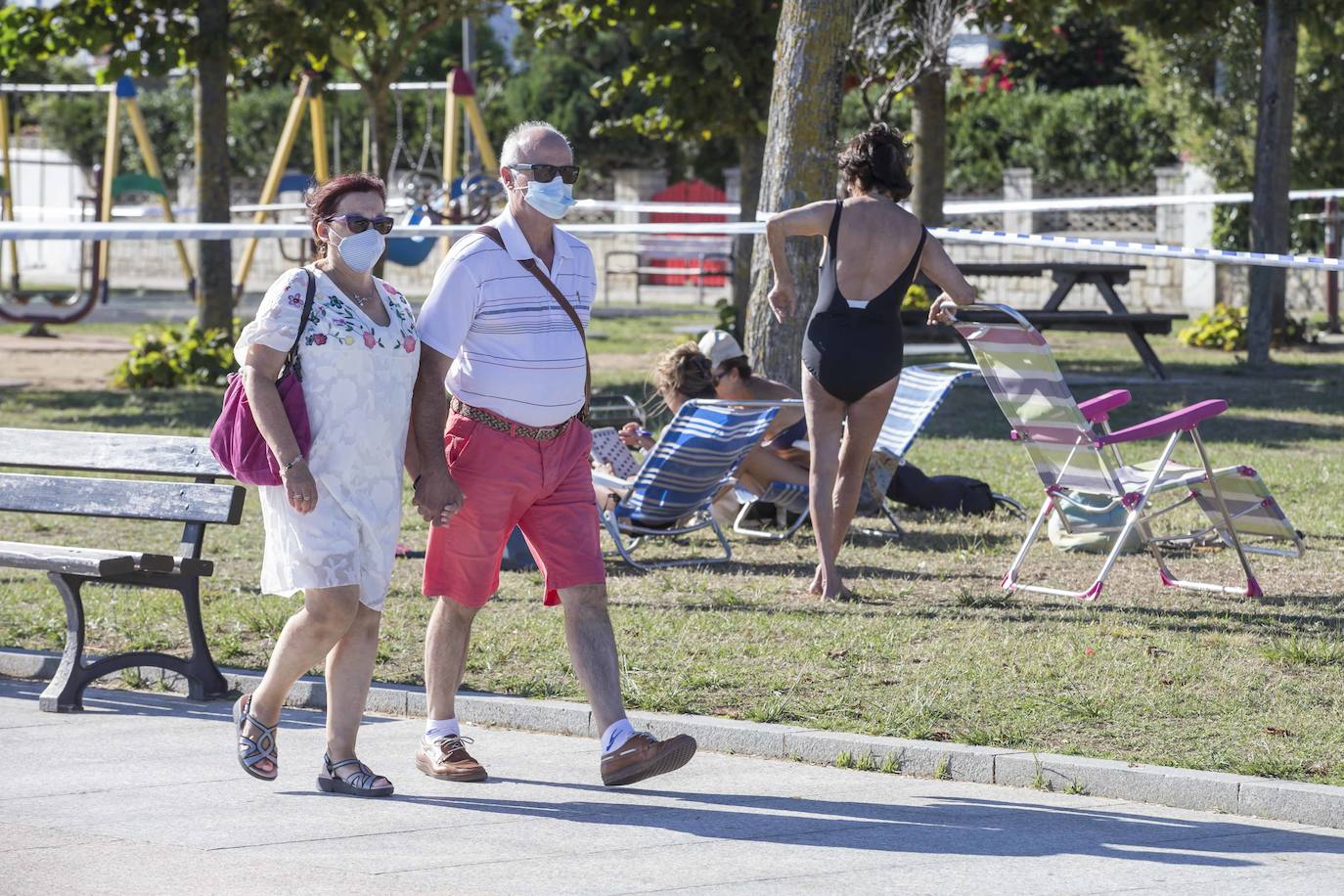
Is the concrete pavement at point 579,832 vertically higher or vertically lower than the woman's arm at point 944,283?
lower

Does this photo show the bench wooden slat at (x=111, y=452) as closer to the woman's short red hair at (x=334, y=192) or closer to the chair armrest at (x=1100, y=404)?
the woman's short red hair at (x=334, y=192)

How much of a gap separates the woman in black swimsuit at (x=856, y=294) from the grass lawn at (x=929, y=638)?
0.70 metres

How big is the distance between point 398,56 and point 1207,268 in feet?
42.8

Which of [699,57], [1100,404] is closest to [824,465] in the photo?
[1100,404]

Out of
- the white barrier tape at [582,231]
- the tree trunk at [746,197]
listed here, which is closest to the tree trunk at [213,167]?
the white barrier tape at [582,231]

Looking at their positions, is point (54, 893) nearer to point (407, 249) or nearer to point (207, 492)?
point (207, 492)

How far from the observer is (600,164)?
38562mm

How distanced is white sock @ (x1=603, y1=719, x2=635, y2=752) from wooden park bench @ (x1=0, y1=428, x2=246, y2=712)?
5.84 ft

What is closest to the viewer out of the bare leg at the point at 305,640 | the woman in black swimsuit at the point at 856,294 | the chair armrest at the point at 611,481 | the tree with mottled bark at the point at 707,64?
the bare leg at the point at 305,640

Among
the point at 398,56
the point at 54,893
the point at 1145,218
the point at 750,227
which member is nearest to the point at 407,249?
the point at 398,56

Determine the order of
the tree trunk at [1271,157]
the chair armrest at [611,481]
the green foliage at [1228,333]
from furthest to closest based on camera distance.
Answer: the green foliage at [1228,333], the tree trunk at [1271,157], the chair armrest at [611,481]

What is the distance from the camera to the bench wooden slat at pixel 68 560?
6699 mm

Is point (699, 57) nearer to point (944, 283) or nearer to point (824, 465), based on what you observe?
point (824, 465)

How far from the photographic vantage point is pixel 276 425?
17.0ft
